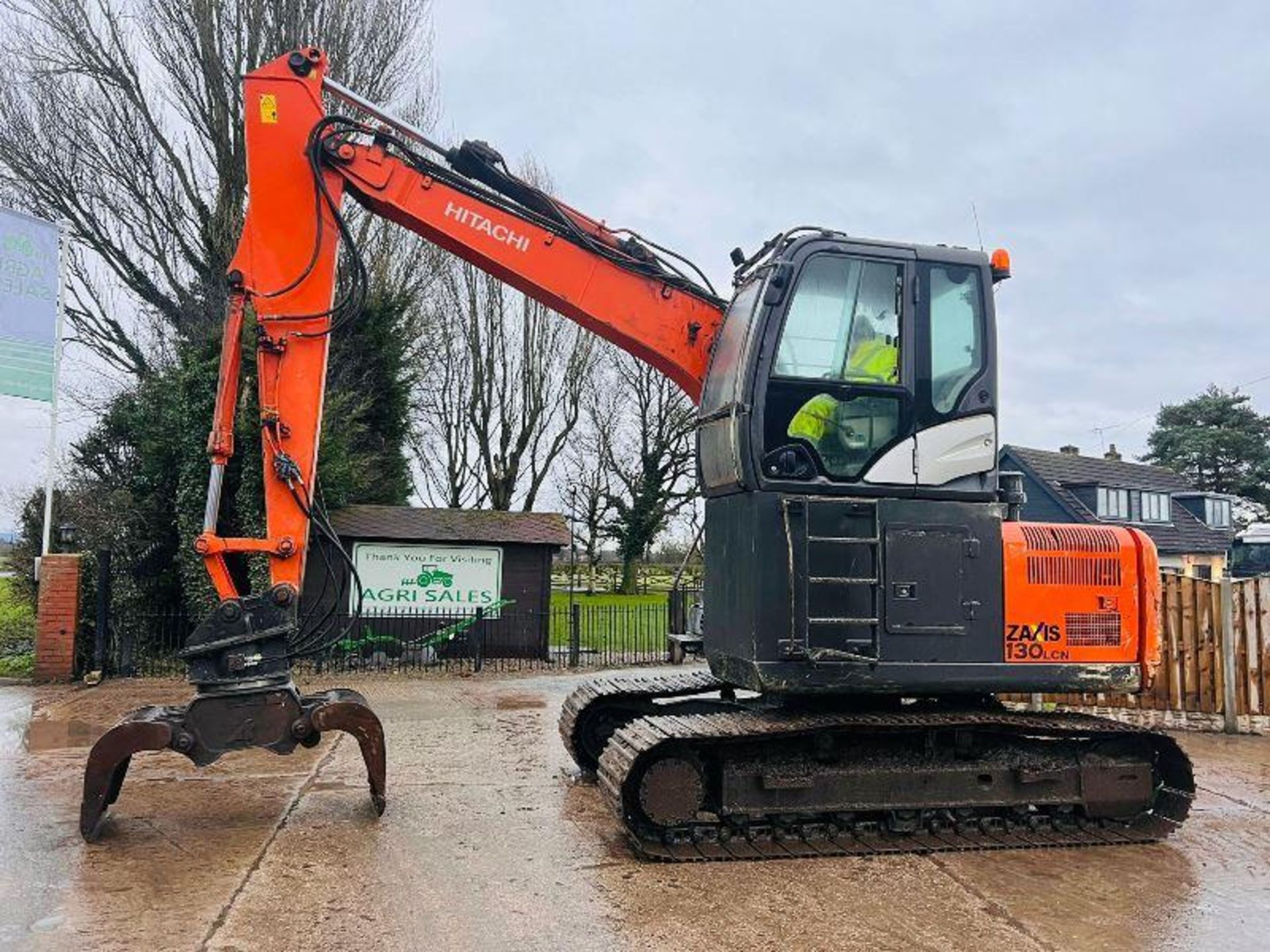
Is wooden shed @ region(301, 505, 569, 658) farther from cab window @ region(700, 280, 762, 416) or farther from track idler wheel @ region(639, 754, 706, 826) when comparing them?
track idler wheel @ region(639, 754, 706, 826)

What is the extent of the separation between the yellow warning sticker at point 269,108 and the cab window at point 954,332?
3.95m

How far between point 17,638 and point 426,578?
583cm

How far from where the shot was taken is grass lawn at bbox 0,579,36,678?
12320 millimetres

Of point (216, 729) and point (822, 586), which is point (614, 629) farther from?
point (822, 586)

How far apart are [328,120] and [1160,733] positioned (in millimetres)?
6019

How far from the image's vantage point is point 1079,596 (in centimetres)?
540

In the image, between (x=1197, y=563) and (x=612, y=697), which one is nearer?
(x=612, y=697)

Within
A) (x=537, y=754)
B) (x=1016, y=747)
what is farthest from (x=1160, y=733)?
(x=537, y=754)

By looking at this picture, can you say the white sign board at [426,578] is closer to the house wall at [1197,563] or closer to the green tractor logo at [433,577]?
the green tractor logo at [433,577]

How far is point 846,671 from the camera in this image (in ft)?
16.4

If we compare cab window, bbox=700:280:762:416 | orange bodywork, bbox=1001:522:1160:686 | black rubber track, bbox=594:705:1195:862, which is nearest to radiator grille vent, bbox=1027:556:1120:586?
orange bodywork, bbox=1001:522:1160:686

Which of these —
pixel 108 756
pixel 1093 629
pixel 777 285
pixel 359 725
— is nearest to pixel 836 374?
pixel 777 285

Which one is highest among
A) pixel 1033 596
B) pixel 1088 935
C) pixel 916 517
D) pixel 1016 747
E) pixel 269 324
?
pixel 269 324

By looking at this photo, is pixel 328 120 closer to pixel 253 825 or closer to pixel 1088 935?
pixel 253 825
